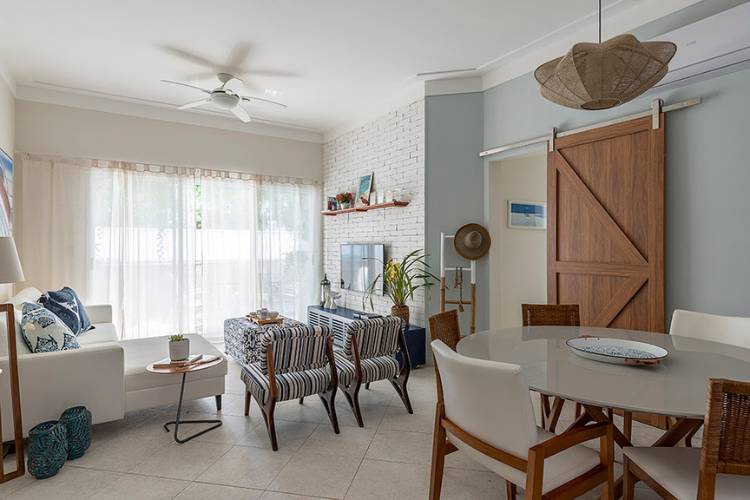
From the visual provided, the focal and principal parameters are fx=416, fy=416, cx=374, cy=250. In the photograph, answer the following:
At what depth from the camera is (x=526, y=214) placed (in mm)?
4918

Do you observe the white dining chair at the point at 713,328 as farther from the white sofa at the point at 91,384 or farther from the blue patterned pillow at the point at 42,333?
the blue patterned pillow at the point at 42,333

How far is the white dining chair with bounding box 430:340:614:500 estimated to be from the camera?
56.8 inches

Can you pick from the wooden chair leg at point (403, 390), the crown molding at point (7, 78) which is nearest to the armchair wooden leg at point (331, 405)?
the wooden chair leg at point (403, 390)

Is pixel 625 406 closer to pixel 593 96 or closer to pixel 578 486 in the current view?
pixel 578 486

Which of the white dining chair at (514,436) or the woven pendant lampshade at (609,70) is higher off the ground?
the woven pendant lampshade at (609,70)

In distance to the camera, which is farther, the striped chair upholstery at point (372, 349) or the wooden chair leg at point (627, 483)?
the striped chair upholstery at point (372, 349)

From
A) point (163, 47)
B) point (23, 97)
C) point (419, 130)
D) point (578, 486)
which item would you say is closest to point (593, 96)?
point (578, 486)

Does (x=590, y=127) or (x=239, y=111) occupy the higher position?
(x=239, y=111)

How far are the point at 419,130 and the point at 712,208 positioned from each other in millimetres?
2716

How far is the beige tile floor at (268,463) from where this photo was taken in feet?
7.25

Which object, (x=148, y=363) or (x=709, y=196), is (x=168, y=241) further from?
(x=709, y=196)

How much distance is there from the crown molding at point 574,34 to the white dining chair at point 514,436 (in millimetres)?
2963

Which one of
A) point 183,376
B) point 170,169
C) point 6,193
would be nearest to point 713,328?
point 183,376

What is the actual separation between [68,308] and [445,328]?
354 cm
